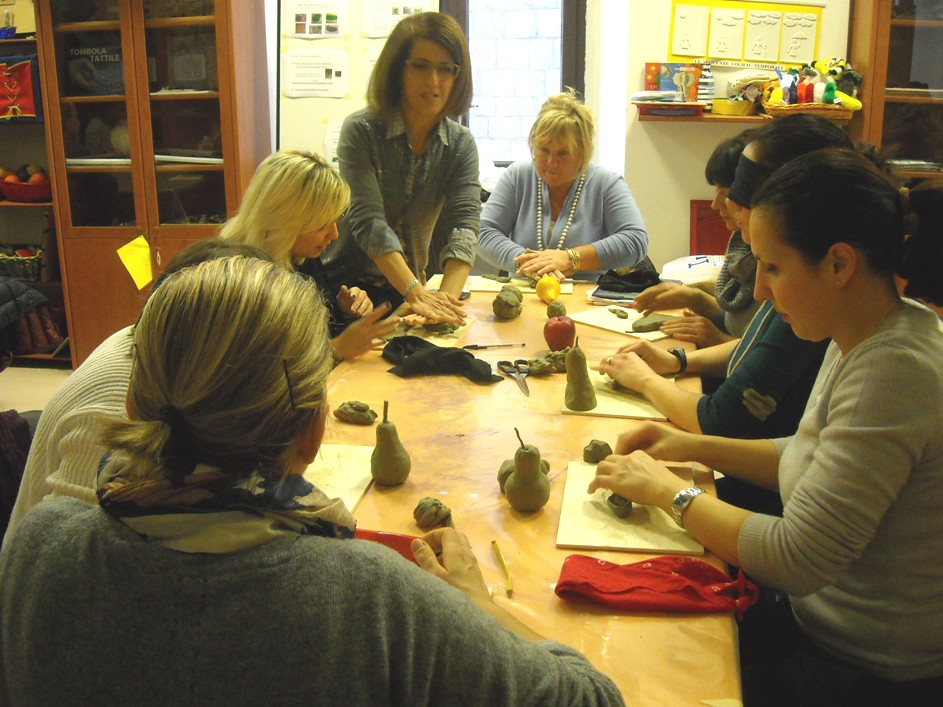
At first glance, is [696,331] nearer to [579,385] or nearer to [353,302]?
[579,385]

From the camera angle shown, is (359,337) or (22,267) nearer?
(359,337)

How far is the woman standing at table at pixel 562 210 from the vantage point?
3.33 m

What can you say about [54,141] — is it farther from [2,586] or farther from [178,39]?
Answer: [2,586]

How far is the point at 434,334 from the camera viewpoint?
255 cm

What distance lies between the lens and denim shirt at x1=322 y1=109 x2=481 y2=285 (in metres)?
2.85

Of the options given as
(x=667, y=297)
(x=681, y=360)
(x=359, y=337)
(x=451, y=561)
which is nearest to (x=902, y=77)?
(x=667, y=297)

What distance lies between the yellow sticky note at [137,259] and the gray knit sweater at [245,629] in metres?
4.04

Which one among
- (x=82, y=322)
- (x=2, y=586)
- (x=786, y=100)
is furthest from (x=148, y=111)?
(x=2, y=586)

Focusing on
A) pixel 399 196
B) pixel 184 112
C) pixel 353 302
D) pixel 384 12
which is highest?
pixel 384 12

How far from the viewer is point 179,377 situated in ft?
2.69

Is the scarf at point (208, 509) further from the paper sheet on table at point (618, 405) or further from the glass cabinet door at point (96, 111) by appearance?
the glass cabinet door at point (96, 111)

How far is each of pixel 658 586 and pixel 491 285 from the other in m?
2.22

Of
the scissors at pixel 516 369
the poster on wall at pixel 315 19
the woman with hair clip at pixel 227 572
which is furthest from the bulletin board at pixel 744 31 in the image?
the woman with hair clip at pixel 227 572

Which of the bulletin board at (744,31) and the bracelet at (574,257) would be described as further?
the bulletin board at (744,31)
